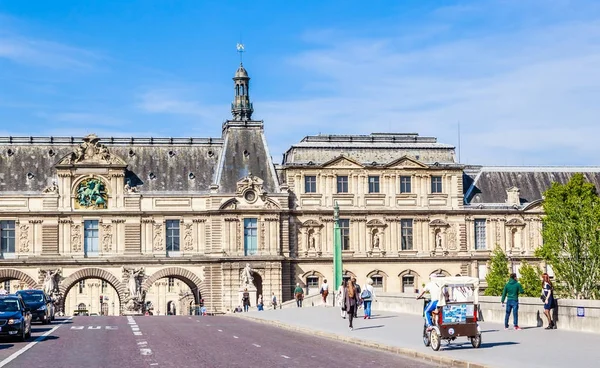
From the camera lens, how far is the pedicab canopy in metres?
32.9

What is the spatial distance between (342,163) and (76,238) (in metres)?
22.6

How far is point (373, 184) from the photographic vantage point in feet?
312

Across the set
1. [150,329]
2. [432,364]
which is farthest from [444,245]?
[432,364]

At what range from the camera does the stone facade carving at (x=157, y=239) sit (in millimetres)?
92562

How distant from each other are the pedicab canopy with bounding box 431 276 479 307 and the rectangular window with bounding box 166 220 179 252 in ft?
200

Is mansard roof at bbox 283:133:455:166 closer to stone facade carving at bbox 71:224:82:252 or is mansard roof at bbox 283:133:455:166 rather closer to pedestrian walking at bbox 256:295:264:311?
pedestrian walking at bbox 256:295:264:311

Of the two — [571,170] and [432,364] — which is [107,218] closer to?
[571,170]

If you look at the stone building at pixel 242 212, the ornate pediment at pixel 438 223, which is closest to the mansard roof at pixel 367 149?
the stone building at pixel 242 212

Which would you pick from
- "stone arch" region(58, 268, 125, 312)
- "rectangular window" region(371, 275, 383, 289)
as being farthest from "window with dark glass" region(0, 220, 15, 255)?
"rectangular window" region(371, 275, 383, 289)

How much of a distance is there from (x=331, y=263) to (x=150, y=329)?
45524mm

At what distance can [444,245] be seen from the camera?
9575 centimetres

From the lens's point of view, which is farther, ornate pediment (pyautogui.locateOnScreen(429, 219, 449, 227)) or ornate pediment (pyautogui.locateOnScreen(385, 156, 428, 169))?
ornate pediment (pyautogui.locateOnScreen(429, 219, 449, 227))

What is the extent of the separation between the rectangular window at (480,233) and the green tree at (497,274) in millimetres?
2191

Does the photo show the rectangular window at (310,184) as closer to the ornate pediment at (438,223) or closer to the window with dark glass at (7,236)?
the ornate pediment at (438,223)
